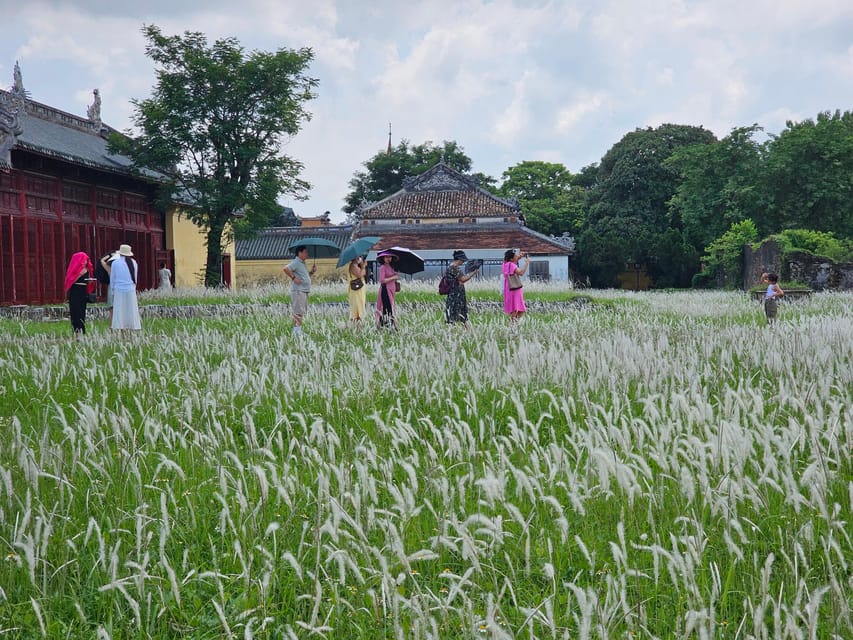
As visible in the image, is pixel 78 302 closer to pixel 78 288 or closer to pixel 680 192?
pixel 78 288

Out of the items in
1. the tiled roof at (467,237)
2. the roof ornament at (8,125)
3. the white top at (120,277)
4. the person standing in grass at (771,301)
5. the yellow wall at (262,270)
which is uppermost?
the roof ornament at (8,125)

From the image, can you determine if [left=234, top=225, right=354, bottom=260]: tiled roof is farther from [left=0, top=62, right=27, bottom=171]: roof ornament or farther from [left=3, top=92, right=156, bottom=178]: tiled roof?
[left=0, top=62, right=27, bottom=171]: roof ornament

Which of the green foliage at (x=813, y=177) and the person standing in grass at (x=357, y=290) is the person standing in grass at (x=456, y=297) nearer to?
the person standing in grass at (x=357, y=290)

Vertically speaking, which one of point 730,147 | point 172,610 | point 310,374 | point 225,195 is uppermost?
point 730,147

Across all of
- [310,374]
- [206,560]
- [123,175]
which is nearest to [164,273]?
[123,175]

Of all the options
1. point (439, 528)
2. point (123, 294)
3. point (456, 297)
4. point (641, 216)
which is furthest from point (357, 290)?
point (641, 216)

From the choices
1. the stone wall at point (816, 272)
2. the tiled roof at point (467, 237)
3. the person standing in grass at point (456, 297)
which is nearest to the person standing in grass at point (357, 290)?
the person standing in grass at point (456, 297)

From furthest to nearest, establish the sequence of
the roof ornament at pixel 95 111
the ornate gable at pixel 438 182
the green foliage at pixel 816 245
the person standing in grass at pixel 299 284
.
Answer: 1. the ornate gable at pixel 438 182
2. the roof ornament at pixel 95 111
3. the green foliage at pixel 816 245
4. the person standing in grass at pixel 299 284

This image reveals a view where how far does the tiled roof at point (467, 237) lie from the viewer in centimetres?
4016

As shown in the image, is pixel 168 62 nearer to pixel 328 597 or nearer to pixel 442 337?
pixel 442 337

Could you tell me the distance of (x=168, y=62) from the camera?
78.2 ft

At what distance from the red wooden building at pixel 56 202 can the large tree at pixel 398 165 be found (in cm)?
2568

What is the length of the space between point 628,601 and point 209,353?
5.65 metres

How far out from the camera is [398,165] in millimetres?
Result: 52281
